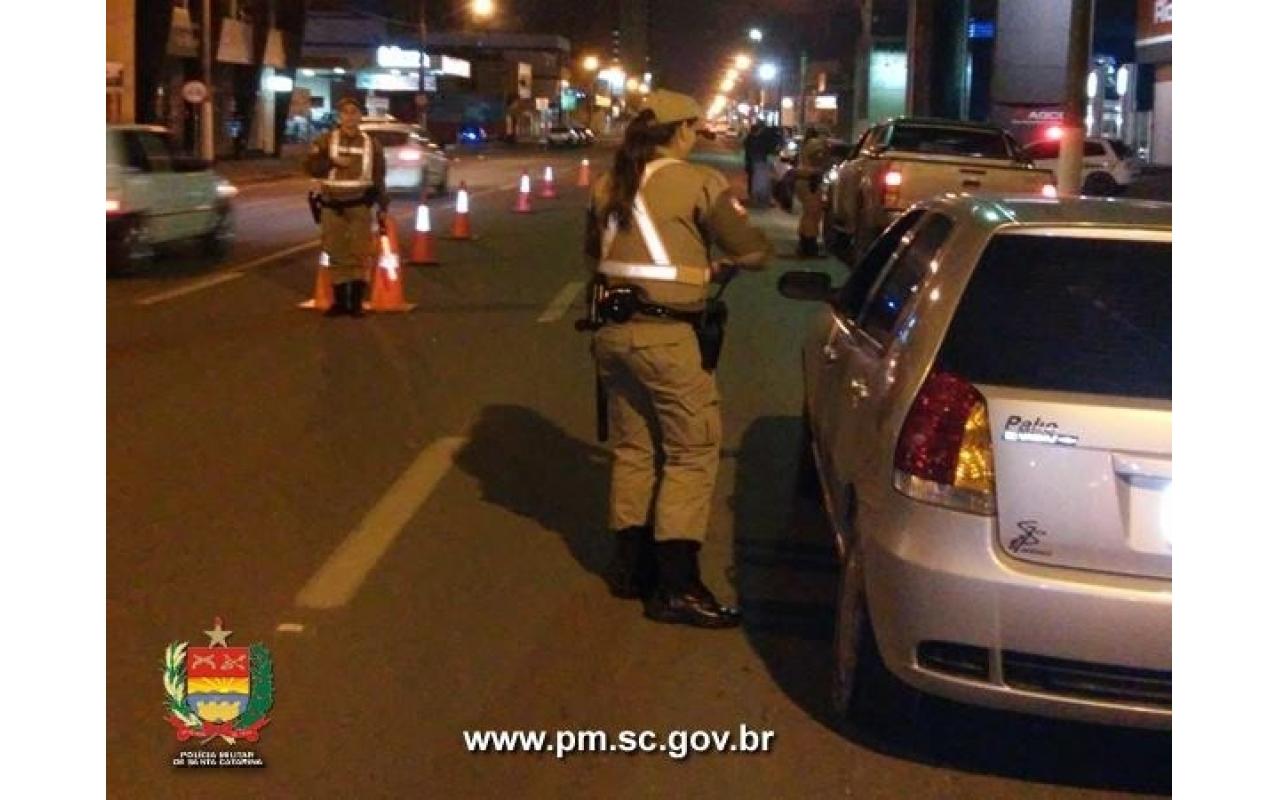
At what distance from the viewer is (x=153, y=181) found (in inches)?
776

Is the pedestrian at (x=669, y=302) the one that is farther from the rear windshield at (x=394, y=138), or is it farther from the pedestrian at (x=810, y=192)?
the rear windshield at (x=394, y=138)

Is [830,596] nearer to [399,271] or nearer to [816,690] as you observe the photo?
[816,690]

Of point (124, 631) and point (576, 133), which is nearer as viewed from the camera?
point (124, 631)

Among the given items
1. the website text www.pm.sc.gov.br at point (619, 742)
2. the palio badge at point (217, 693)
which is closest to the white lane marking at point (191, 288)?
the palio badge at point (217, 693)

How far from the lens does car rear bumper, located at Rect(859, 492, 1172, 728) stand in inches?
185

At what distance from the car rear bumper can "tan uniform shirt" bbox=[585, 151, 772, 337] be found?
1.53 m

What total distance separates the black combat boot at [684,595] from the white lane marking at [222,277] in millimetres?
10782

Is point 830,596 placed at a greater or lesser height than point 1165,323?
lesser

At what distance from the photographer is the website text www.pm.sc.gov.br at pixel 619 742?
17.2ft

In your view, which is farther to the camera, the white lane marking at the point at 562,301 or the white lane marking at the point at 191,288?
the white lane marking at the point at 191,288

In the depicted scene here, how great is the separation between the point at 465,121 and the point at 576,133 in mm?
7285
